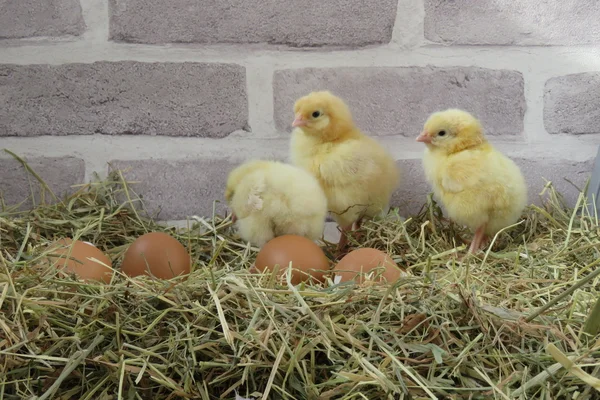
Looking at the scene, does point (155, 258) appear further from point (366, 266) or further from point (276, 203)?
point (366, 266)

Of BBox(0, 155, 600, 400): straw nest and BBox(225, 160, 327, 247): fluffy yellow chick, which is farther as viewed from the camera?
BBox(225, 160, 327, 247): fluffy yellow chick

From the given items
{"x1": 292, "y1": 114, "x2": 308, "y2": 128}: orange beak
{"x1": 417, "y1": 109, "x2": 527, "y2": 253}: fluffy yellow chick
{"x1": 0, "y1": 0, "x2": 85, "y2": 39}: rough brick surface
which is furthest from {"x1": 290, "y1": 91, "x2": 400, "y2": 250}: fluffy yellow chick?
{"x1": 0, "y1": 0, "x2": 85, "y2": 39}: rough brick surface

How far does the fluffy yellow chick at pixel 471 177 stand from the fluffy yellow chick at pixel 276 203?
26cm

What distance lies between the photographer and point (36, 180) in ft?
4.87

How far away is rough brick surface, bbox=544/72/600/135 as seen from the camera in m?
1.51

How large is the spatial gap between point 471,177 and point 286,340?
618mm

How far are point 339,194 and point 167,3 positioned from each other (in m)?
0.60

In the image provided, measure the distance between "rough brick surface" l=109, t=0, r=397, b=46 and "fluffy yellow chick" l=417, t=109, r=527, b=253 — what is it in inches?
12.3

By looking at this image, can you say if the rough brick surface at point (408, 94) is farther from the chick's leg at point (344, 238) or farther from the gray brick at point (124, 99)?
the chick's leg at point (344, 238)

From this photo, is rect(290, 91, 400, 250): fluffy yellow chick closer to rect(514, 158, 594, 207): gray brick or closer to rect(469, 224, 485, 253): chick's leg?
rect(469, 224, 485, 253): chick's leg

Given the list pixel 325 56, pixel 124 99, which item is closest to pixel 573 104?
pixel 325 56

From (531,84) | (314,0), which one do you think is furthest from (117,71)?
(531,84)

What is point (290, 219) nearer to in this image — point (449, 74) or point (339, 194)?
point (339, 194)

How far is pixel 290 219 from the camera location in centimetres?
123
